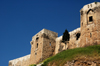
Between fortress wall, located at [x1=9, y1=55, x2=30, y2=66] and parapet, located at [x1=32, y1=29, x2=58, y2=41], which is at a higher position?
parapet, located at [x1=32, y1=29, x2=58, y2=41]

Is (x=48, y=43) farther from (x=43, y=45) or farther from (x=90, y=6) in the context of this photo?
(x=90, y=6)

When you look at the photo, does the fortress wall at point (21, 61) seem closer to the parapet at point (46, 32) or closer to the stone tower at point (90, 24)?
the parapet at point (46, 32)

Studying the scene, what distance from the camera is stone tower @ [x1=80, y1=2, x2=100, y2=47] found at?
27844 millimetres

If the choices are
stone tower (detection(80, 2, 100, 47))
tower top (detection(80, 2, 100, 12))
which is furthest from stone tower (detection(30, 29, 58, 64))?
tower top (detection(80, 2, 100, 12))

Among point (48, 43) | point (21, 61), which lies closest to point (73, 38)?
point (48, 43)

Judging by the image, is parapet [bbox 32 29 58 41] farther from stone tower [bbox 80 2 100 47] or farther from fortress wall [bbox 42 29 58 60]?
stone tower [bbox 80 2 100 47]

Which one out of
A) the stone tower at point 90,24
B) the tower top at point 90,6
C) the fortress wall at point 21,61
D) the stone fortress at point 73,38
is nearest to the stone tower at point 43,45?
the stone fortress at point 73,38

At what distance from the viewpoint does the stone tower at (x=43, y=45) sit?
35.2m

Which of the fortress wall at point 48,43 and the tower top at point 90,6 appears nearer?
the tower top at point 90,6

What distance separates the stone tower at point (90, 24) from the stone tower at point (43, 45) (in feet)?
28.1

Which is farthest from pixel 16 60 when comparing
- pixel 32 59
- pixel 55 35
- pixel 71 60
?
pixel 71 60

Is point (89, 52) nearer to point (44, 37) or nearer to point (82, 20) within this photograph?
point (82, 20)

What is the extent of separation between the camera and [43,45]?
116 ft

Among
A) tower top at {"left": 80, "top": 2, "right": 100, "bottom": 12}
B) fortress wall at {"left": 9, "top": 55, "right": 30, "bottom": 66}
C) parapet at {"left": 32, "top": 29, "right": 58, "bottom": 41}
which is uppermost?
tower top at {"left": 80, "top": 2, "right": 100, "bottom": 12}
